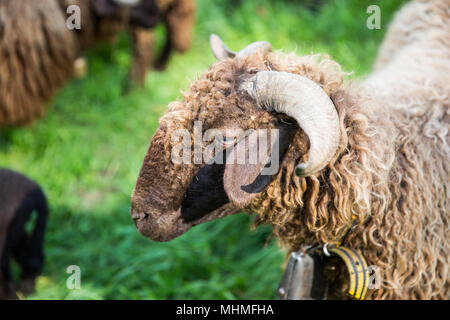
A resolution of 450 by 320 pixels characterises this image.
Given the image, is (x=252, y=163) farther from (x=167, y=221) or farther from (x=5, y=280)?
(x=5, y=280)

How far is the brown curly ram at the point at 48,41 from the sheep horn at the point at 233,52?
289 cm

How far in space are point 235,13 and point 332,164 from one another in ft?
18.7

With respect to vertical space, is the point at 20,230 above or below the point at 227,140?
below

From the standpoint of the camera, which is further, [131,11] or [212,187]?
[131,11]

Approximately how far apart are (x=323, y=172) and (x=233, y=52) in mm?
907

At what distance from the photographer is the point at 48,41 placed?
491cm

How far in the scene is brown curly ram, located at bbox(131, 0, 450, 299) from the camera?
2061mm

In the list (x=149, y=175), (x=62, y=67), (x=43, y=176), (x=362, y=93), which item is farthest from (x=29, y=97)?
(x=362, y=93)

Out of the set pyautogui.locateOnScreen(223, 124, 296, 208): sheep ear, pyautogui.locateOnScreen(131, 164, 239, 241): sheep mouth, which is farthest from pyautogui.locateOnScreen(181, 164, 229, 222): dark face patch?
pyautogui.locateOnScreen(223, 124, 296, 208): sheep ear

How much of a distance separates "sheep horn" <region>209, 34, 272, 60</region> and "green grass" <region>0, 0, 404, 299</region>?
0.25 m

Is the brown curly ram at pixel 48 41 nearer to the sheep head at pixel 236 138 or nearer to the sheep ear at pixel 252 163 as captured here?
the sheep head at pixel 236 138

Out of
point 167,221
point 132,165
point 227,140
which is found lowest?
point 132,165

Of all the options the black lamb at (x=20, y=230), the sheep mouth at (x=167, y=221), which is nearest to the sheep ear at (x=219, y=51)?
the sheep mouth at (x=167, y=221)

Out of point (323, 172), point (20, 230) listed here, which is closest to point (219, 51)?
point (323, 172)
